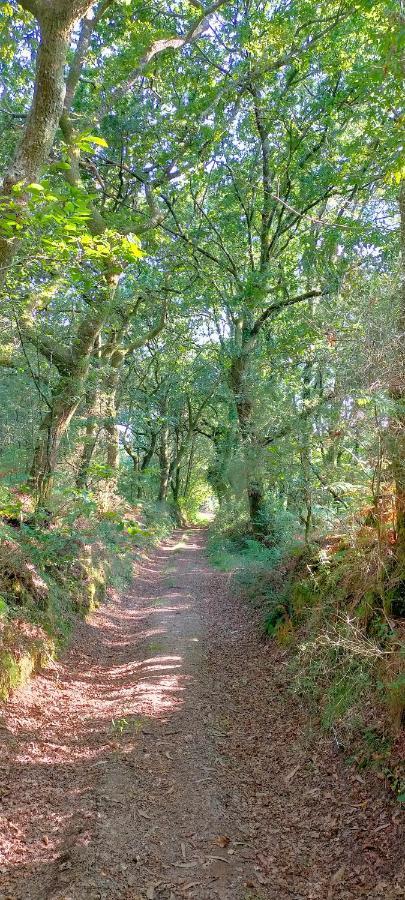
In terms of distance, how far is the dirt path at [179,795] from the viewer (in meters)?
3.95

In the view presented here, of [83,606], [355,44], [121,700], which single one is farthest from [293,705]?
[355,44]

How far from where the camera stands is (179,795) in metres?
5.01

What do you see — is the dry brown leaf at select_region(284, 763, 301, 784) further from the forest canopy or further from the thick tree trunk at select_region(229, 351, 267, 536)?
the thick tree trunk at select_region(229, 351, 267, 536)

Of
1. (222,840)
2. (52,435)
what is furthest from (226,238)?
(222,840)

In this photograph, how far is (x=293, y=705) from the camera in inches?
265

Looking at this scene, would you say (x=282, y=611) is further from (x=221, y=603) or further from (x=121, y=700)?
(x=221, y=603)

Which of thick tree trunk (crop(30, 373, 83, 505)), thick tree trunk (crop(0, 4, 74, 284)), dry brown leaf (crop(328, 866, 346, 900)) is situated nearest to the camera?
dry brown leaf (crop(328, 866, 346, 900))

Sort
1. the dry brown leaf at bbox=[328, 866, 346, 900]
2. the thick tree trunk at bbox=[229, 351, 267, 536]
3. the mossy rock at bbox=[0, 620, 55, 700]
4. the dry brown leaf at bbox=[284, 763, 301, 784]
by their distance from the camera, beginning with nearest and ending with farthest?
1. the dry brown leaf at bbox=[328, 866, 346, 900]
2. the dry brown leaf at bbox=[284, 763, 301, 784]
3. the mossy rock at bbox=[0, 620, 55, 700]
4. the thick tree trunk at bbox=[229, 351, 267, 536]

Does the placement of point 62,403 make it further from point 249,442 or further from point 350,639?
point 350,639

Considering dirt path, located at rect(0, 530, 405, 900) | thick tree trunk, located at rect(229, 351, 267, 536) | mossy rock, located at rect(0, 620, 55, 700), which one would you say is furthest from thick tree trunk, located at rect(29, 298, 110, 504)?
thick tree trunk, located at rect(229, 351, 267, 536)

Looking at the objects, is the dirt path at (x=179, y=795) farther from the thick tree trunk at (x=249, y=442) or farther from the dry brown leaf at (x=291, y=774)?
the thick tree trunk at (x=249, y=442)

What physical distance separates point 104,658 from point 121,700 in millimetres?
1949

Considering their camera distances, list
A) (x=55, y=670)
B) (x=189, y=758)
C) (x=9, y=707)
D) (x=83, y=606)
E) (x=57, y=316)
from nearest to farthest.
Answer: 1. (x=189, y=758)
2. (x=9, y=707)
3. (x=55, y=670)
4. (x=83, y=606)
5. (x=57, y=316)

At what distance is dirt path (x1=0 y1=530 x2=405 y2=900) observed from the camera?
3947 mm
